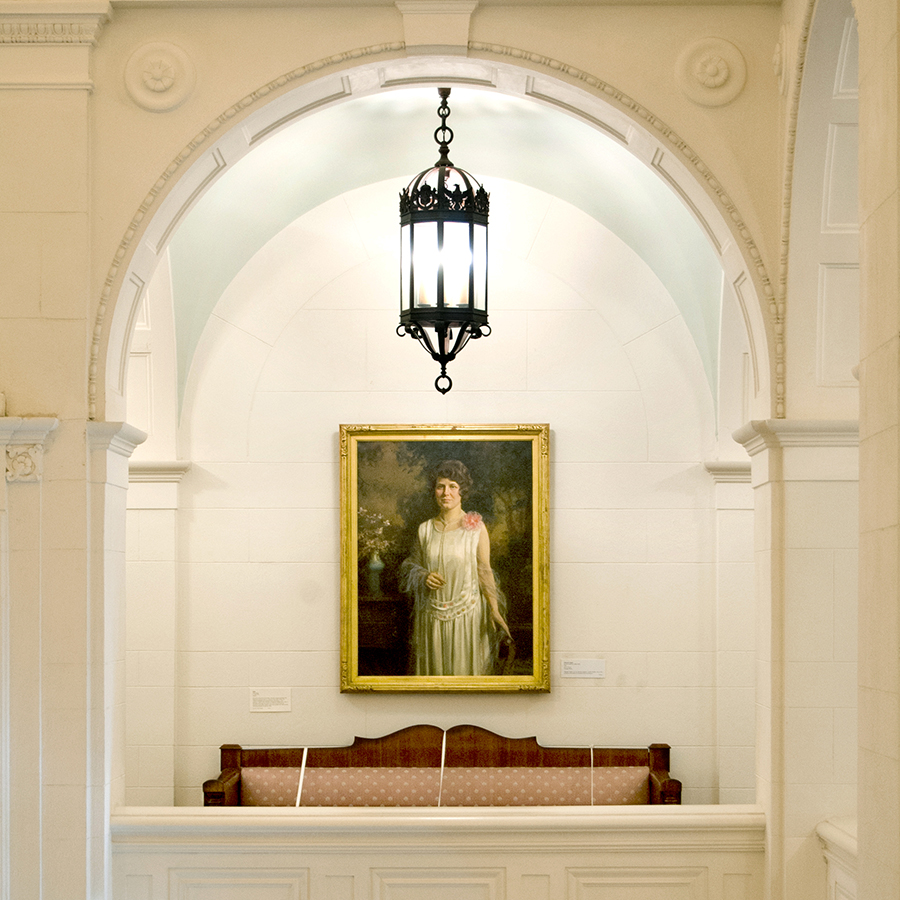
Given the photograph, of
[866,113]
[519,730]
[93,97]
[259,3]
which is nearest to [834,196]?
[866,113]

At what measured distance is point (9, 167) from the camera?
5152 mm

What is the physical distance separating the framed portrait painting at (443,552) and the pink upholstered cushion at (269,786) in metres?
0.65

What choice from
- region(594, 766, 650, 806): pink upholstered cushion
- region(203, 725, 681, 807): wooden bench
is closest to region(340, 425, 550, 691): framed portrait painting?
region(203, 725, 681, 807): wooden bench

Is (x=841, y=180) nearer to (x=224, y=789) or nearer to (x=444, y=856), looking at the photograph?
(x=444, y=856)

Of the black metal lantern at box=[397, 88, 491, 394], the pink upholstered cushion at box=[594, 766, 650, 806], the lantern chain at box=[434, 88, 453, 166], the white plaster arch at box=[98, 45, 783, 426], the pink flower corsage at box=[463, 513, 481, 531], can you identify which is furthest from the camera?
the pink flower corsage at box=[463, 513, 481, 531]

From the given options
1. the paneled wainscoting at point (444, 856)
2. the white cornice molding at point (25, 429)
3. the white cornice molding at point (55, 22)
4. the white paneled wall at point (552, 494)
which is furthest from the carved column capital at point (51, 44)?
the paneled wainscoting at point (444, 856)

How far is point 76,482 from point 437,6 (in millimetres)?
2535

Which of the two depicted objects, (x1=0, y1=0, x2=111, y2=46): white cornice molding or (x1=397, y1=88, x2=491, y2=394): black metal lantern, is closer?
(x1=0, y1=0, x2=111, y2=46): white cornice molding

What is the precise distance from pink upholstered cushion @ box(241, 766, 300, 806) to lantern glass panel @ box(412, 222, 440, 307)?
362 cm

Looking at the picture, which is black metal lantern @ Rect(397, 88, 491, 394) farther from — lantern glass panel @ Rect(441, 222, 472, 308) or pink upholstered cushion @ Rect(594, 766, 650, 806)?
pink upholstered cushion @ Rect(594, 766, 650, 806)

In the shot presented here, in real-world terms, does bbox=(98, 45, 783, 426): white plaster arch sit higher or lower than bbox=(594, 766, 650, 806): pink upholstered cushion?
higher

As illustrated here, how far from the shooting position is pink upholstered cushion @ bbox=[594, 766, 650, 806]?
757 centimetres

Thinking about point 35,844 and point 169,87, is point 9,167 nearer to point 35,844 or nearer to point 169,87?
point 169,87

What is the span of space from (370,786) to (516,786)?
3.00ft
